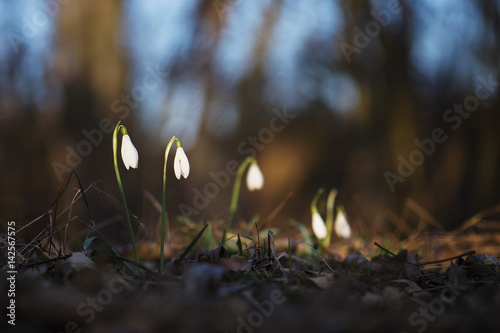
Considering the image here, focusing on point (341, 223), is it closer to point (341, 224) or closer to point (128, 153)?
point (341, 224)

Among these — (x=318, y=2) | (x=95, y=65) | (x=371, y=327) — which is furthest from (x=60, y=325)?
(x=318, y=2)

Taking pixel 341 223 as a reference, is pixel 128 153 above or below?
above

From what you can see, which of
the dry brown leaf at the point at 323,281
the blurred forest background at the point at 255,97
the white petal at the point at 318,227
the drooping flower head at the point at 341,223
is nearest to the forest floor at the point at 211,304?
the dry brown leaf at the point at 323,281

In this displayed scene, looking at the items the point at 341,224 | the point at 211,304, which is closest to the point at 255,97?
the point at 341,224

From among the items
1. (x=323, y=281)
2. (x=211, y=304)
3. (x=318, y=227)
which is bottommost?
(x=318, y=227)

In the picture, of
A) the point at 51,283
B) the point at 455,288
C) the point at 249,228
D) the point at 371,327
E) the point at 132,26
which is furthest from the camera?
the point at 132,26

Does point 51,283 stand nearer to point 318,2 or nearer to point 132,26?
point 132,26

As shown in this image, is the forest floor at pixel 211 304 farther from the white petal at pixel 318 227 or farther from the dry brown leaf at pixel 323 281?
the white petal at pixel 318 227

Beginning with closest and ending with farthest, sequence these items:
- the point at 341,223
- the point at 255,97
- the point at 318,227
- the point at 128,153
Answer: the point at 128,153
the point at 318,227
the point at 341,223
the point at 255,97

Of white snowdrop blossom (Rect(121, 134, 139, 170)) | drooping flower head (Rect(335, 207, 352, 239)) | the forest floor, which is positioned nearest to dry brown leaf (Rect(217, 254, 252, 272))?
the forest floor
